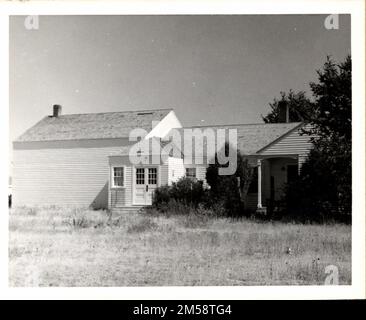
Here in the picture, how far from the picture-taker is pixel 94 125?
2447cm

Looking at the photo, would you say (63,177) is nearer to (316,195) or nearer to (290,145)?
(290,145)

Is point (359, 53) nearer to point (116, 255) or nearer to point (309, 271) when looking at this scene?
point (309, 271)

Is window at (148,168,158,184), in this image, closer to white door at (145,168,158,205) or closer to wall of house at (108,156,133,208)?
white door at (145,168,158,205)

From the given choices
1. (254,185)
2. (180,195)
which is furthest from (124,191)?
(254,185)

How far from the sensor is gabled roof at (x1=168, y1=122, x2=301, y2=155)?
22438 millimetres

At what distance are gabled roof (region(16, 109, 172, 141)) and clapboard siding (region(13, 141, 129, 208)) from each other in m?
0.71

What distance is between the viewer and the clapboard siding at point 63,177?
76.0 feet

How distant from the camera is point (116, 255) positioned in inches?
447

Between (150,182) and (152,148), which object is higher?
(152,148)

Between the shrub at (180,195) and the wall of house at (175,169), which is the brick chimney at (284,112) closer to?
the wall of house at (175,169)

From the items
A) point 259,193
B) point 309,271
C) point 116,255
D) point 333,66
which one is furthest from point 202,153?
point 309,271

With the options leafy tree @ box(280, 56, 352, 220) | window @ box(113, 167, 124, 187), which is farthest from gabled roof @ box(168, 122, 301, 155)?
leafy tree @ box(280, 56, 352, 220)

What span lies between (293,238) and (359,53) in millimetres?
5425

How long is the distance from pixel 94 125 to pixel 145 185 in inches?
204
